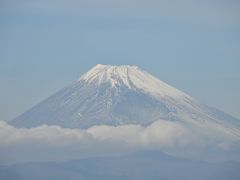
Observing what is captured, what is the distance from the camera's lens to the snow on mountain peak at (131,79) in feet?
291

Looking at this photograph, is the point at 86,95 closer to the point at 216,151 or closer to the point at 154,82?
the point at 154,82

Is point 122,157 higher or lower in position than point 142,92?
lower

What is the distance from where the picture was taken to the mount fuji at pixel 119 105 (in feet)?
276

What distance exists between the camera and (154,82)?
297ft

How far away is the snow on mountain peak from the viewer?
88562mm

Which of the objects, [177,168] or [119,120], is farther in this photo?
[119,120]

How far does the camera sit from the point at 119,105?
8856 cm

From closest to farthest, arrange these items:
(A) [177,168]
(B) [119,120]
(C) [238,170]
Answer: (C) [238,170], (A) [177,168], (B) [119,120]

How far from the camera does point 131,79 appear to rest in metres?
90.8

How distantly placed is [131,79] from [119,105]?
358cm

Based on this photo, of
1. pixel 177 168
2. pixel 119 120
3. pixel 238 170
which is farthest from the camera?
pixel 119 120

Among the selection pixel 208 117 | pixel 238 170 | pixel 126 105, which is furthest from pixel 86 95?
pixel 238 170

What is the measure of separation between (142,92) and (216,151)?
962cm

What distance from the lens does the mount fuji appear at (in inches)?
3317
